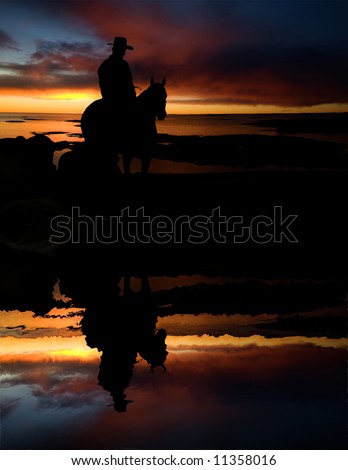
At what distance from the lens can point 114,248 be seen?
8898 millimetres

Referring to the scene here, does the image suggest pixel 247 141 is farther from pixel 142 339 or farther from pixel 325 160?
pixel 142 339

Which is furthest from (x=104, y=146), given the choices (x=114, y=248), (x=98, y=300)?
(x=98, y=300)

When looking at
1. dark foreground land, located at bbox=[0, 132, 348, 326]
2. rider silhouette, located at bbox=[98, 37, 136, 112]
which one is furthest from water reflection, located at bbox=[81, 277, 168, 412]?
rider silhouette, located at bbox=[98, 37, 136, 112]

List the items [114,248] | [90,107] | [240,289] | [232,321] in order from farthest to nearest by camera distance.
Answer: [90,107], [114,248], [240,289], [232,321]

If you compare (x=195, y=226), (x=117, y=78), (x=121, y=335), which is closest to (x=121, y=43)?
(x=117, y=78)

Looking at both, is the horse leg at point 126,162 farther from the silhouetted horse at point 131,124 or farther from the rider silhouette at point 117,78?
the rider silhouette at point 117,78

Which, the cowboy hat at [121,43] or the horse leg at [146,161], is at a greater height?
the cowboy hat at [121,43]

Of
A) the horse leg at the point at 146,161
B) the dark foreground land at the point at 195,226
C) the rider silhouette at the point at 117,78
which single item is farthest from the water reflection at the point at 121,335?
the rider silhouette at the point at 117,78

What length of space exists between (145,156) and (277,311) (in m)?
5.61

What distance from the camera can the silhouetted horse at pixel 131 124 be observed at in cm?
1049

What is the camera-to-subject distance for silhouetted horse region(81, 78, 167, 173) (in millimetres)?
10492

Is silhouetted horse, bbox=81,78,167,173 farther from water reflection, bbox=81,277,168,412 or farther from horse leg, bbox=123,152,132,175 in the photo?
water reflection, bbox=81,277,168,412

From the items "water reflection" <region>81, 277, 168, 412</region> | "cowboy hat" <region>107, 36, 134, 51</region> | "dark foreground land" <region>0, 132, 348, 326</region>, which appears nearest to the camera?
"water reflection" <region>81, 277, 168, 412</region>

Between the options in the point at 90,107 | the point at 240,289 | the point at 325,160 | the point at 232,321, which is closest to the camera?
the point at 232,321
